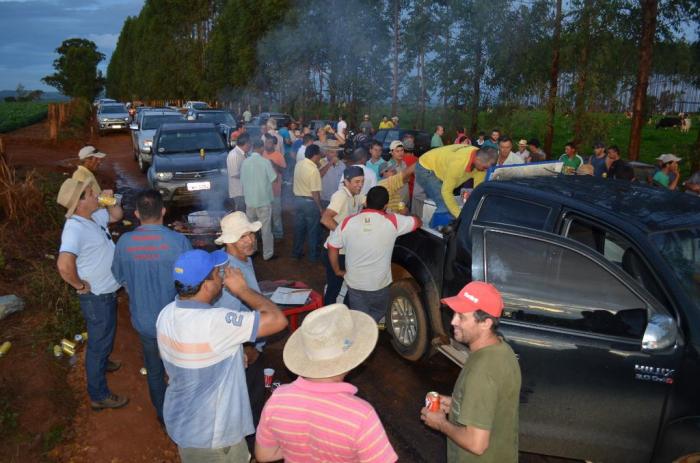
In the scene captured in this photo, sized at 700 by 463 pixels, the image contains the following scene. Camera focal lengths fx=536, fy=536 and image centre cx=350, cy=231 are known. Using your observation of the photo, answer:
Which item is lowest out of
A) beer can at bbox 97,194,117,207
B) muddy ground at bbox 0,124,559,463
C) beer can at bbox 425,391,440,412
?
muddy ground at bbox 0,124,559,463

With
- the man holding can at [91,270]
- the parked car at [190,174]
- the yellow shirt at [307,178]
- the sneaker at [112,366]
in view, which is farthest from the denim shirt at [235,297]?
the parked car at [190,174]

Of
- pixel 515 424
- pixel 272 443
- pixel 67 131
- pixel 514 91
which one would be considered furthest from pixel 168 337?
pixel 67 131

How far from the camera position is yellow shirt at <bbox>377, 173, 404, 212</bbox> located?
6931 millimetres

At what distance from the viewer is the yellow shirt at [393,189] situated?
6931mm

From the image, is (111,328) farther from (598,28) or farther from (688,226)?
(598,28)

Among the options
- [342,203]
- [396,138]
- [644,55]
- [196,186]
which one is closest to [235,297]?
[342,203]

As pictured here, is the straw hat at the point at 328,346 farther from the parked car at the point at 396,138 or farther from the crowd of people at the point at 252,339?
the parked car at the point at 396,138

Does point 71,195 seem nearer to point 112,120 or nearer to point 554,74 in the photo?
point 554,74

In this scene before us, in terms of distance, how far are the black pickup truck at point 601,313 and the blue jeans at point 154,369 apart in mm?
2477

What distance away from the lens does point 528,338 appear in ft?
11.6

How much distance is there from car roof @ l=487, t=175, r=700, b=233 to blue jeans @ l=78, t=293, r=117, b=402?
3.37m

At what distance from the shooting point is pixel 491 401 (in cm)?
240

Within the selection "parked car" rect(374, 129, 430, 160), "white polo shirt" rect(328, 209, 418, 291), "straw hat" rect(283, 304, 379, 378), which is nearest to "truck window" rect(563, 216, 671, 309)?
"white polo shirt" rect(328, 209, 418, 291)

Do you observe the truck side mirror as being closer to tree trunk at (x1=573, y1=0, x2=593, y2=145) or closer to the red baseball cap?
the red baseball cap
